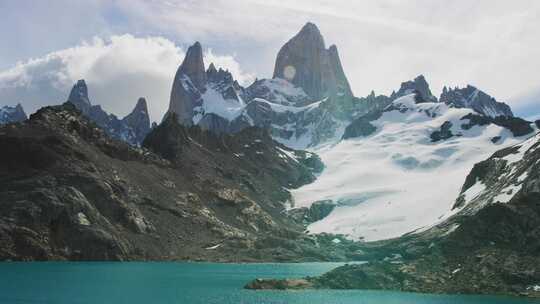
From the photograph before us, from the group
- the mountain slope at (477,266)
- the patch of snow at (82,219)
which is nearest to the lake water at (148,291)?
the mountain slope at (477,266)

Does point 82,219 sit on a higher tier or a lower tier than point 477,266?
higher

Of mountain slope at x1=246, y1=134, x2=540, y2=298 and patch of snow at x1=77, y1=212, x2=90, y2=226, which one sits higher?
patch of snow at x1=77, y1=212, x2=90, y2=226

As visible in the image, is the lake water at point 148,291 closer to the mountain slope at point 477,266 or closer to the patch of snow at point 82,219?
the mountain slope at point 477,266

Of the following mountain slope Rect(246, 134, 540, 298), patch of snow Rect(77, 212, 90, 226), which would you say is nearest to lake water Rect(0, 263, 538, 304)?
mountain slope Rect(246, 134, 540, 298)

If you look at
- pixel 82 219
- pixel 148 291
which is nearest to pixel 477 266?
pixel 148 291

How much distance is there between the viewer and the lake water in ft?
308

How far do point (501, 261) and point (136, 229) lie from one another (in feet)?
394

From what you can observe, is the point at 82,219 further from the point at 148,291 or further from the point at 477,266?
the point at 477,266

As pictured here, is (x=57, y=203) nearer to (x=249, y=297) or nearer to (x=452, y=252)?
(x=249, y=297)

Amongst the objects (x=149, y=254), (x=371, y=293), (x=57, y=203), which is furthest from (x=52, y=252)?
(x=371, y=293)

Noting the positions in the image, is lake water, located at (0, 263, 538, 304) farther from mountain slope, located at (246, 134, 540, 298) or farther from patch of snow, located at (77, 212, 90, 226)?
patch of snow, located at (77, 212, 90, 226)

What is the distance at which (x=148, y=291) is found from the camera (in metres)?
106

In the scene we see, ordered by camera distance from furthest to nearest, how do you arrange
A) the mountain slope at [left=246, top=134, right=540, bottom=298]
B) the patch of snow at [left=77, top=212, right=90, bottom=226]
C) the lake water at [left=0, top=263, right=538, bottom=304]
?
the patch of snow at [left=77, top=212, right=90, bottom=226]
the mountain slope at [left=246, top=134, right=540, bottom=298]
the lake water at [left=0, top=263, right=538, bottom=304]

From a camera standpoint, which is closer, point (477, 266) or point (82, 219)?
point (477, 266)
